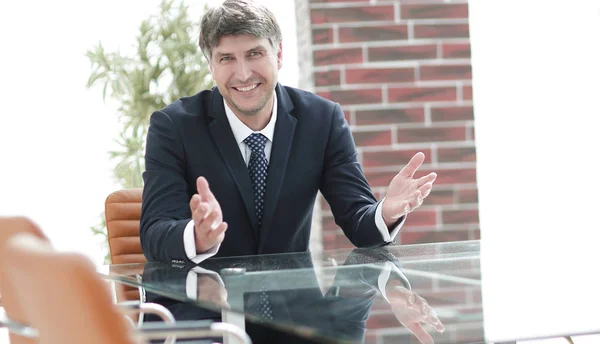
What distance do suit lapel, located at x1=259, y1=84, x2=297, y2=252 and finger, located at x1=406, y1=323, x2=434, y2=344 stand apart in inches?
55.5

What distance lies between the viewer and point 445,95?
11.7 ft

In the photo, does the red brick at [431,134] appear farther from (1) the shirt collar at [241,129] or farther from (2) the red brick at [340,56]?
(1) the shirt collar at [241,129]

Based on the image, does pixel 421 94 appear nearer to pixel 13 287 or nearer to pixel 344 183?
pixel 344 183

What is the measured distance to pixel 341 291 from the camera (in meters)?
1.53

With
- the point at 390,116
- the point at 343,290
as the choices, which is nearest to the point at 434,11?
the point at 390,116

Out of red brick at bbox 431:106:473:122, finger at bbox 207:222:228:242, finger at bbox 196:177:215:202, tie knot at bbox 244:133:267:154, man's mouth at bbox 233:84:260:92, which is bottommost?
finger at bbox 207:222:228:242

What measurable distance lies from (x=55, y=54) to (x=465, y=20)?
2.23m

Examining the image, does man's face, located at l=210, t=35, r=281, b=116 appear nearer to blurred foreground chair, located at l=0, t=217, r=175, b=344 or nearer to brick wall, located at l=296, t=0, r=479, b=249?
brick wall, located at l=296, t=0, r=479, b=249

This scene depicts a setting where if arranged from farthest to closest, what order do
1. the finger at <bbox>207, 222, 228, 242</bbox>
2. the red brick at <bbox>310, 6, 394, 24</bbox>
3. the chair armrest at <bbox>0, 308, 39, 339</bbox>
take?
the red brick at <bbox>310, 6, 394, 24</bbox>
the finger at <bbox>207, 222, 228, 242</bbox>
the chair armrest at <bbox>0, 308, 39, 339</bbox>

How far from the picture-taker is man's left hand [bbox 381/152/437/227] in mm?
2354

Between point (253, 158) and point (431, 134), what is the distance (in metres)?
1.13

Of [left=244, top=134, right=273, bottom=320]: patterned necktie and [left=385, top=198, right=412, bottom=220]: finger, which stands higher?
[left=244, top=134, right=273, bottom=320]: patterned necktie

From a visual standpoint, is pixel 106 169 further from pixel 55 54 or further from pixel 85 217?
pixel 55 54

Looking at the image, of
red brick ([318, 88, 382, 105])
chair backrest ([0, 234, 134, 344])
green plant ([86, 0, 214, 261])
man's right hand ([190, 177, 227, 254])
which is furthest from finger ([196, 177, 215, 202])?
green plant ([86, 0, 214, 261])
